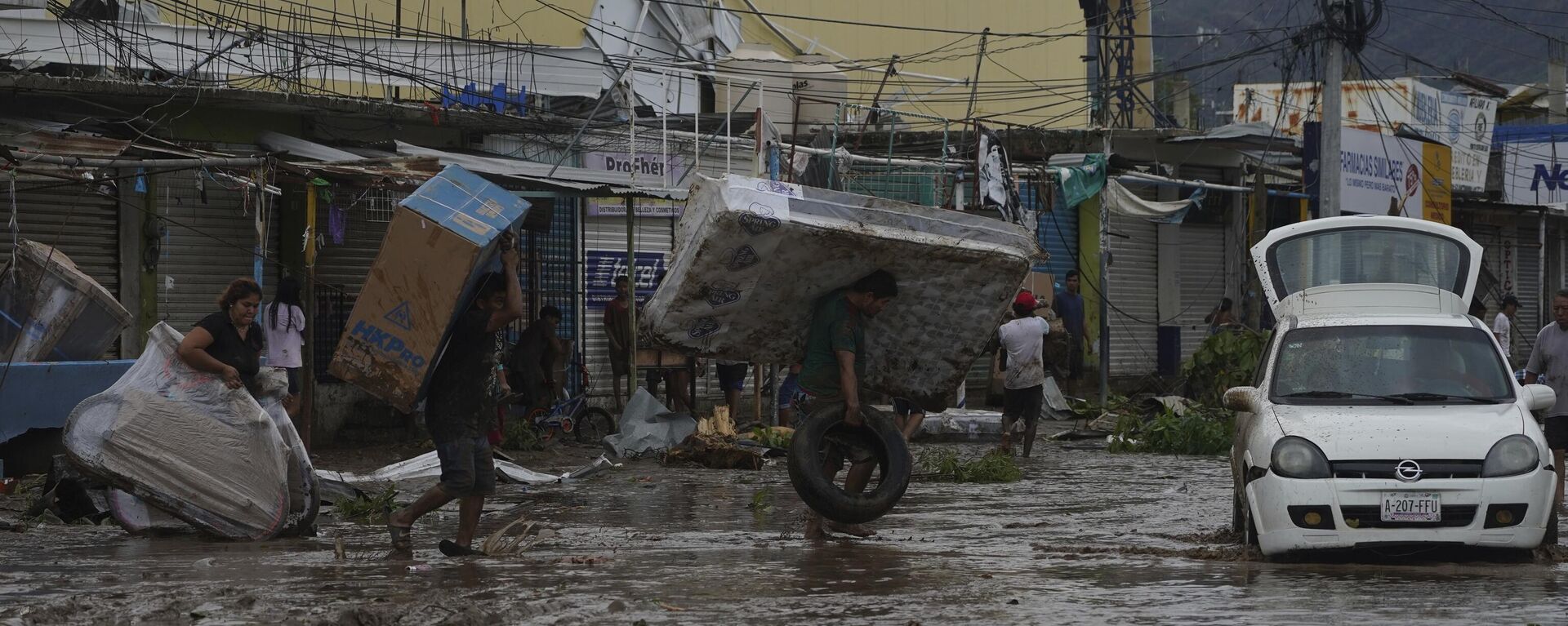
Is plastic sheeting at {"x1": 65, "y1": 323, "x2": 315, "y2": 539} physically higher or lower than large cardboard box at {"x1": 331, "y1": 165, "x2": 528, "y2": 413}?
lower

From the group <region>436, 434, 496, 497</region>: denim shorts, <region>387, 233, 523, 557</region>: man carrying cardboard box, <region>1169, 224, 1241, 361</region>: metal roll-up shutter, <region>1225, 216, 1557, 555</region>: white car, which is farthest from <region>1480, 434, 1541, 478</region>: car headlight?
<region>1169, 224, 1241, 361</region>: metal roll-up shutter

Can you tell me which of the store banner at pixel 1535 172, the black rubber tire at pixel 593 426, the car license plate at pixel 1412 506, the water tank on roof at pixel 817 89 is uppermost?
the water tank on roof at pixel 817 89

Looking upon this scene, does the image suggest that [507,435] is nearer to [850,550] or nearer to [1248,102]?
[850,550]

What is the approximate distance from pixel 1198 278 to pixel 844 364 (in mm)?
20317

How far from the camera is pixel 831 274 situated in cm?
954

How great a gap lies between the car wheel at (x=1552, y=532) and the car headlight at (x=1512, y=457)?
372 mm

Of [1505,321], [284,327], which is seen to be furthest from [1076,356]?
[284,327]

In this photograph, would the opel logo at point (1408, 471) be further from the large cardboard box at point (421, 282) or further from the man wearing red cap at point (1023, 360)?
the man wearing red cap at point (1023, 360)

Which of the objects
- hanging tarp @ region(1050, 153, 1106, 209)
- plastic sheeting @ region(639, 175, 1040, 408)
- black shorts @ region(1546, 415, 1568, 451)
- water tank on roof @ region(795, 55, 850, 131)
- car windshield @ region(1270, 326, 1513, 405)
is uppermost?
water tank on roof @ region(795, 55, 850, 131)

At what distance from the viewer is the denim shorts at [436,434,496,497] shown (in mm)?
8477

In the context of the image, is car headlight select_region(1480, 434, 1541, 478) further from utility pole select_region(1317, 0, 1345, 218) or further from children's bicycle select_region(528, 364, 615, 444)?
utility pole select_region(1317, 0, 1345, 218)

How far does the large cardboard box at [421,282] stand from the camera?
855 cm

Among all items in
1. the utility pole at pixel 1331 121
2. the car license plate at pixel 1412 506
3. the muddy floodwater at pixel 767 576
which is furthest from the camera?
the utility pole at pixel 1331 121

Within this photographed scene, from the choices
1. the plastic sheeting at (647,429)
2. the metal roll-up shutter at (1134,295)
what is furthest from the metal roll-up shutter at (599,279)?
the metal roll-up shutter at (1134,295)
